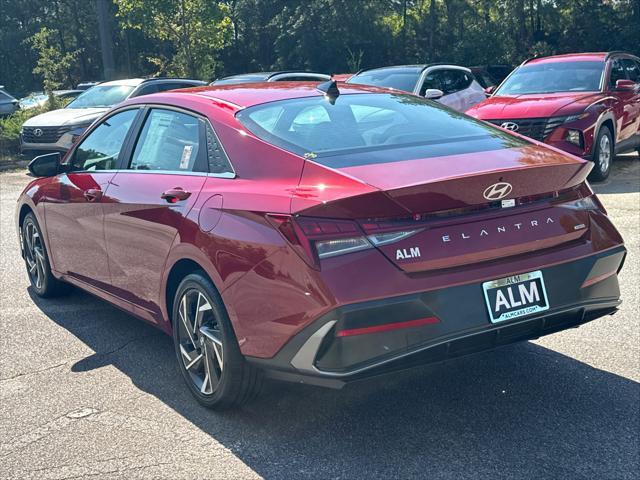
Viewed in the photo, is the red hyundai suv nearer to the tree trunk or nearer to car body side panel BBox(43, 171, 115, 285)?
car body side panel BBox(43, 171, 115, 285)

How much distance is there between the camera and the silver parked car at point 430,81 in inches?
497

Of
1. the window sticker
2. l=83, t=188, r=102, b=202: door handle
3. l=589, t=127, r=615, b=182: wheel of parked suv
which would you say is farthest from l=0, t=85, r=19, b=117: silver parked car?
the window sticker

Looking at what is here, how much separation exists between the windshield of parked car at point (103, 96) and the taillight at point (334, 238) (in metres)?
12.6

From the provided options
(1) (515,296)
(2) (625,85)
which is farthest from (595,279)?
(2) (625,85)

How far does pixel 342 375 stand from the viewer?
3346 millimetres

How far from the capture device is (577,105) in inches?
411

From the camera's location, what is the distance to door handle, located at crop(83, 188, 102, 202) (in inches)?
201


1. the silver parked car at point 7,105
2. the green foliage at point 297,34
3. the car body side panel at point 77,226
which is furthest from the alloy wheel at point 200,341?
the silver parked car at point 7,105

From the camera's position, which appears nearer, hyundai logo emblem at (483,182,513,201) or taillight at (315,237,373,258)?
taillight at (315,237,373,258)

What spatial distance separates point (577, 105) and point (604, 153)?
2.79 ft

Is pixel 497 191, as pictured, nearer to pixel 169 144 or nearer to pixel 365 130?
pixel 365 130

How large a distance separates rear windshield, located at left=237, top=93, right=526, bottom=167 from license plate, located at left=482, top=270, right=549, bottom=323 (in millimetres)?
689

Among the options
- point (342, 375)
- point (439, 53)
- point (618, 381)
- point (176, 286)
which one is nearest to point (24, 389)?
point (176, 286)

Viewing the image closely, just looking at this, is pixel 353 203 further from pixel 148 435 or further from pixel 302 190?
pixel 148 435
